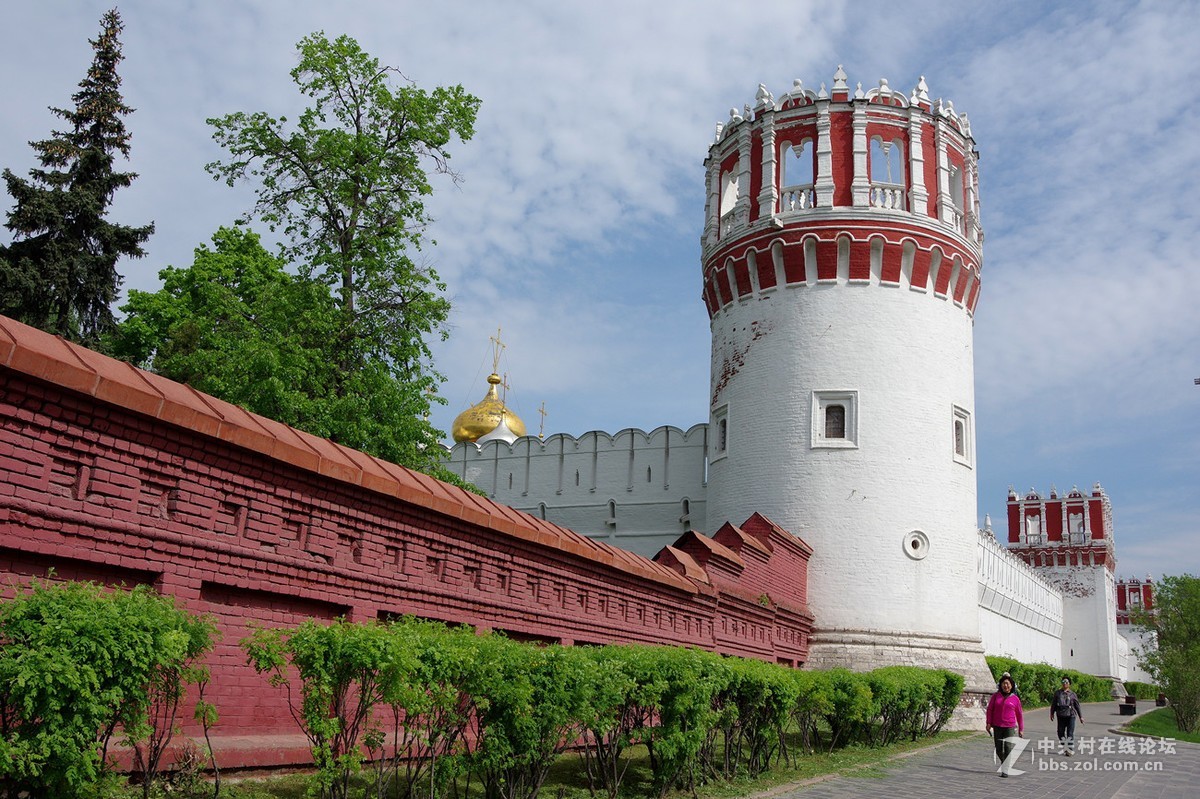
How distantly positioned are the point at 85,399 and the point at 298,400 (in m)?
9.97

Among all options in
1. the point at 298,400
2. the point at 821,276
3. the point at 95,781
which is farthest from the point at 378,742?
the point at 821,276

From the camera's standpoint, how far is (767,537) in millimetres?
18328

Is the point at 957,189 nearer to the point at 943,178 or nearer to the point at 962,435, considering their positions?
the point at 943,178

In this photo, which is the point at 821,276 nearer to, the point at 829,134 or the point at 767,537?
the point at 829,134

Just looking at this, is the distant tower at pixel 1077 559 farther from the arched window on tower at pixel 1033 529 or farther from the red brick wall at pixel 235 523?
the red brick wall at pixel 235 523

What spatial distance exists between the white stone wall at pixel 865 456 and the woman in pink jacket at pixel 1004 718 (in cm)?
618

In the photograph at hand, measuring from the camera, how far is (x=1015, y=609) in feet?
128

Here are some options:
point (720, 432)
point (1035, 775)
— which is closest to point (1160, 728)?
point (720, 432)

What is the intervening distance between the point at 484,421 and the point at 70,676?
35.0 m

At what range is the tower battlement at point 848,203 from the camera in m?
20.5

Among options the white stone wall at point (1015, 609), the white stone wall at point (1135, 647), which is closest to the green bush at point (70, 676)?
the white stone wall at point (1015, 609)

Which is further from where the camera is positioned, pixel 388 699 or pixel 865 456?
pixel 865 456

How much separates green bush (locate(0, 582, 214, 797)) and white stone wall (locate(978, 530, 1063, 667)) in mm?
29083

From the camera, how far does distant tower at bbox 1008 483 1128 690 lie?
50250 millimetres
